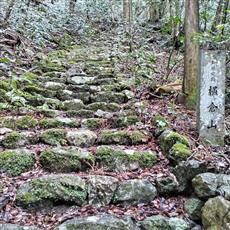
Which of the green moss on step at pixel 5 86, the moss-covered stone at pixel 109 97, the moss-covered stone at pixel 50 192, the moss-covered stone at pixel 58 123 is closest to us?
A: the moss-covered stone at pixel 50 192

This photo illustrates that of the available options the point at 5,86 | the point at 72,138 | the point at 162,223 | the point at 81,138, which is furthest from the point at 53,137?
the point at 5,86

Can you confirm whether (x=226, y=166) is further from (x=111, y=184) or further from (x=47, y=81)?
(x=47, y=81)

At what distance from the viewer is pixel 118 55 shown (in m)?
10.4

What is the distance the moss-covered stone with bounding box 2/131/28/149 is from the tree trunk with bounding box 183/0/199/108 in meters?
2.63

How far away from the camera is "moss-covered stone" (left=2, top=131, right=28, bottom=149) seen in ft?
13.1

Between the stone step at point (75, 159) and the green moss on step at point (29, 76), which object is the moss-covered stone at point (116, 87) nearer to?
the green moss on step at point (29, 76)

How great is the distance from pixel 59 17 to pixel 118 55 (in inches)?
220

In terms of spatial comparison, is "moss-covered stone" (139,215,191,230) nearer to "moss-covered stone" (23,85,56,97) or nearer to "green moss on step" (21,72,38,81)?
"moss-covered stone" (23,85,56,97)

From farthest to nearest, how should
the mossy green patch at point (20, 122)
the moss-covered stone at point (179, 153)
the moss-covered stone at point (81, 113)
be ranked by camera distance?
1. the moss-covered stone at point (81, 113)
2. the mossy green patch at point (20, 122)
3. the moss-covered stone at point (179, 153)

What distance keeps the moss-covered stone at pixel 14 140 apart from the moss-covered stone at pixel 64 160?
0.50m

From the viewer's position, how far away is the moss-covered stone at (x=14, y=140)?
401 cm

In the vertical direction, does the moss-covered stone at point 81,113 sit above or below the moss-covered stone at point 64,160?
above

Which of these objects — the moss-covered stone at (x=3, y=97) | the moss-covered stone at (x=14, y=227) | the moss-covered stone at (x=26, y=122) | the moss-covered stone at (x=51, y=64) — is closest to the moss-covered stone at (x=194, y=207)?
the moss-covered stone at (x=14, y=227)

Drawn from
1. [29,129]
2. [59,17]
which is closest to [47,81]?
[29,129]
